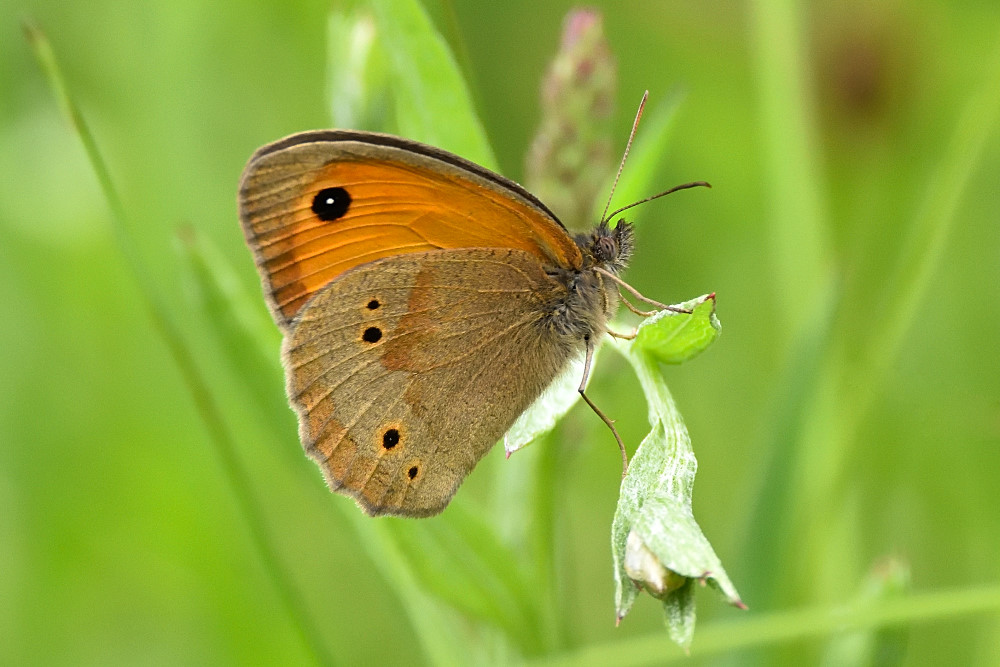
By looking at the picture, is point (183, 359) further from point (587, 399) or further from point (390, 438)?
point (587, 399)

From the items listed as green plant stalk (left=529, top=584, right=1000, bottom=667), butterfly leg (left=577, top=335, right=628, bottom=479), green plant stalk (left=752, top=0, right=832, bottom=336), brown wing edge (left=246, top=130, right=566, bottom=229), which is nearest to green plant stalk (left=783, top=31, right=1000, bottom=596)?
green plant stalk (left=529, top=584, right=1000, bottom=667)

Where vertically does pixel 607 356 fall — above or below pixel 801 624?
above

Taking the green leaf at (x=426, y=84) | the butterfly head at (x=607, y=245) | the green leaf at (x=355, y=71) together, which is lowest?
the butterfly head at (x=607, y=245)

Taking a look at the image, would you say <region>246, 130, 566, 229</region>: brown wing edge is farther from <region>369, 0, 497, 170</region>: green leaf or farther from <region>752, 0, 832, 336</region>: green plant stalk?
<region>752, 0, 832, 336</region>: green plant stalk

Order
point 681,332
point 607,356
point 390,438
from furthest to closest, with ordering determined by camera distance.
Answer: point 607,356
point 390,438
point 681,332

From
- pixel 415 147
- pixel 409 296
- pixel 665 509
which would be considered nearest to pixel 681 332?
pixel 665 509

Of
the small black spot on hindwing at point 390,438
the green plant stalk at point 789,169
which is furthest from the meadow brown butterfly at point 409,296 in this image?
the green plant stalk at point 789,169

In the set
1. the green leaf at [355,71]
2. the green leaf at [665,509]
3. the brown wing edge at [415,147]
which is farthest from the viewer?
the green leaf at [355,71]

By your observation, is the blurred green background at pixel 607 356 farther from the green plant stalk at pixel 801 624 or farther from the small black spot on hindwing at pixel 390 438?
the small black spot on hindwing at pixel 390 438
